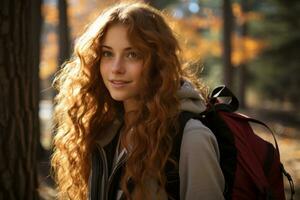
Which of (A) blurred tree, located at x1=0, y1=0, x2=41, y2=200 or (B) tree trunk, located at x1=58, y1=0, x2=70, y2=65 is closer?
(A) blurred tree, located at x1=0, y1=0, x2=41, y2=200

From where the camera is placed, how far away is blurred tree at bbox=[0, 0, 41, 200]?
11.4ft

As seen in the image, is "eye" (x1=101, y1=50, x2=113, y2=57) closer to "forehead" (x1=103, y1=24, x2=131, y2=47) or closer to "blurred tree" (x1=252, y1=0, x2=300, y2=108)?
"forehead" (x1=103, y1=24, x2=131, y2=47)

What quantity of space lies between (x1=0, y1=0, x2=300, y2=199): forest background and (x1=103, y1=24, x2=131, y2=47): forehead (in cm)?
45

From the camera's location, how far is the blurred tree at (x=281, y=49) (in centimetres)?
1620

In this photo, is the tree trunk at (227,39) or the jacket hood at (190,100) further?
A: the tree trunk at (227,39)

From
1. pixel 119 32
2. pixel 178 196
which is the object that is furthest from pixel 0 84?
pixel 178 196

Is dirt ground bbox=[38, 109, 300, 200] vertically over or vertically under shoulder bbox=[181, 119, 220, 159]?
under

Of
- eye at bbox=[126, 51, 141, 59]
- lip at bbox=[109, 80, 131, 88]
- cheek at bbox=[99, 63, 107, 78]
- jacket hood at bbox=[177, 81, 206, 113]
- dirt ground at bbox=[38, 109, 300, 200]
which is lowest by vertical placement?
dirt ground at bbox=[38, 109, 300, 200]

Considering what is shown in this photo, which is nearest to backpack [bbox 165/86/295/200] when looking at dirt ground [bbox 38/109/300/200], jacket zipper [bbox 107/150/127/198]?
jacket zipper [bbox 107/150/127/198]

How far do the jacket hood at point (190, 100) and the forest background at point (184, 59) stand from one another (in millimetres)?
485

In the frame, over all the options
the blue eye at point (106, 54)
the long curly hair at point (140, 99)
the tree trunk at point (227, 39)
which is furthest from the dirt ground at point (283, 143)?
the tree trunk at point (227, 39)

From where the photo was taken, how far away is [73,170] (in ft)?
10.2

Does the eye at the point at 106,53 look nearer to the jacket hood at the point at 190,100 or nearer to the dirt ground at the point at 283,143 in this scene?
the jacket hood at the point at 190,100

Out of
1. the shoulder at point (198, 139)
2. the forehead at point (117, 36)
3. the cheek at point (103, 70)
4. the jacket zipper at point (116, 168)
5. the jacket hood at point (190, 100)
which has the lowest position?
the jacket zipper at point (116, 168)
